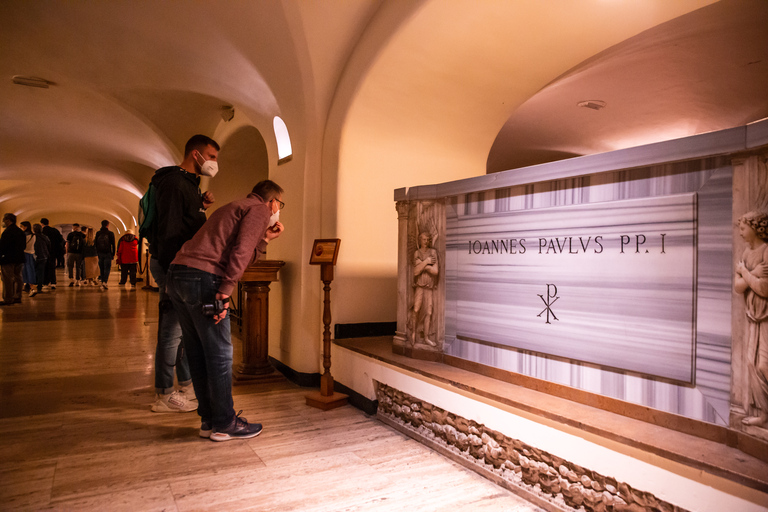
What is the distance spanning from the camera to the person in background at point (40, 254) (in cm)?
1107

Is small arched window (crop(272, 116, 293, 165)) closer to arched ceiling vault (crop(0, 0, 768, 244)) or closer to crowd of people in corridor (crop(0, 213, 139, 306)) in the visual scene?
arched ceiling vault (crop(0, 0, 768, 244))

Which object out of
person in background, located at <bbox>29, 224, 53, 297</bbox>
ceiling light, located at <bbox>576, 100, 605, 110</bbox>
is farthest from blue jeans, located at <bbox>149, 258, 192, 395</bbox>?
person in background, located at <bbox>29, 224, 53, 297</bbox>

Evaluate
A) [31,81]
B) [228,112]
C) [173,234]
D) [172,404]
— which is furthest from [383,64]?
[31,81]

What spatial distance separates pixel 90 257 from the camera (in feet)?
43.4

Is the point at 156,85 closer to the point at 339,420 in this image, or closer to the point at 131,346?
the point at 131,346

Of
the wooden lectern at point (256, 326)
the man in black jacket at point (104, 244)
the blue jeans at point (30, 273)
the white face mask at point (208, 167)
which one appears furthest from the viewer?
the man in black jacket at point (104, 244)

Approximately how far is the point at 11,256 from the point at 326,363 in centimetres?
812

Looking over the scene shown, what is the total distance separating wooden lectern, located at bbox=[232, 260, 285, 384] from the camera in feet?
14.6

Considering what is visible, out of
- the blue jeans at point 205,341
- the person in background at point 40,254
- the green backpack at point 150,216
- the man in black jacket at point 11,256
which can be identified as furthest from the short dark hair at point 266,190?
the person in background at point 40,254

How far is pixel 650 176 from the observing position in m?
2.10

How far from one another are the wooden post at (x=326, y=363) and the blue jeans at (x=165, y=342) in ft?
3.40

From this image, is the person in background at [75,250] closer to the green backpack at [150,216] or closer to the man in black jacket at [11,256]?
the man in black jacket at [11,256]

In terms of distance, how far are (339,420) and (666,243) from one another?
7.93 ft

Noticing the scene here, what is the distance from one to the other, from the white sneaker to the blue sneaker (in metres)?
0.64
